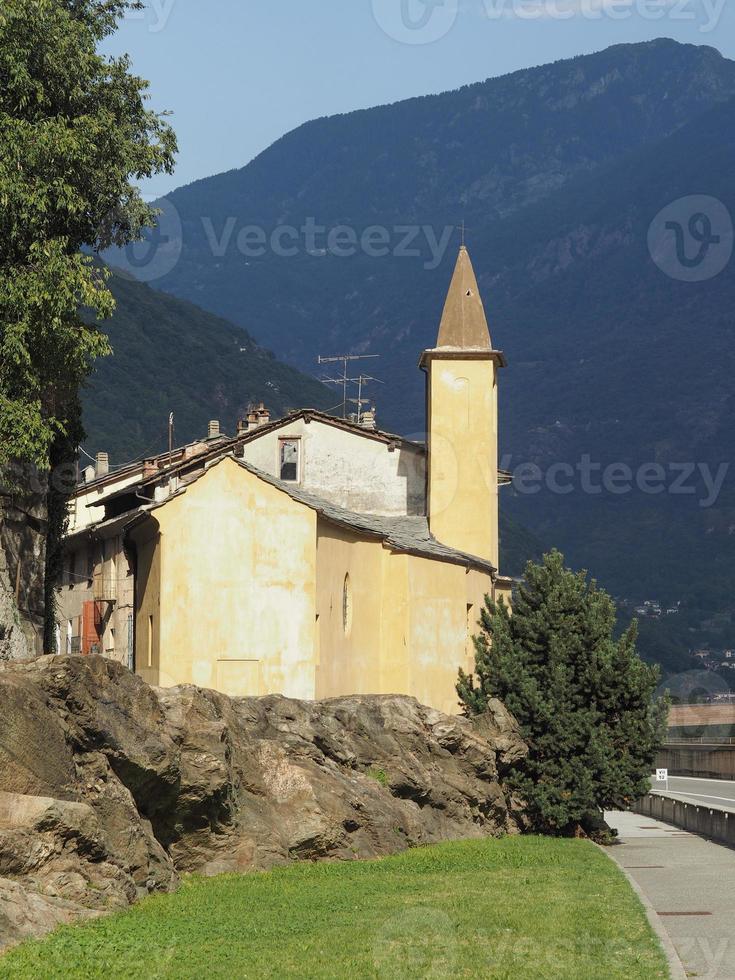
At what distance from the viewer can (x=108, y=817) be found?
2145cm

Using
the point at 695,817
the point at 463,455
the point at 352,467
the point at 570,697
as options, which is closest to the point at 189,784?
the point at 570,697

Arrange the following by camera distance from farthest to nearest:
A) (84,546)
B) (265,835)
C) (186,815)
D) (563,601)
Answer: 1. (84,546)
2. (563,601)
3. (265,835)
4. (186,815)

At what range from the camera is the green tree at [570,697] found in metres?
40.1

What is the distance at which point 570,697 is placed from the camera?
41.0m

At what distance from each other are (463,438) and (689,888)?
97.2ft

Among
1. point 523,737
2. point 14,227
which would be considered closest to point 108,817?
point 14,227

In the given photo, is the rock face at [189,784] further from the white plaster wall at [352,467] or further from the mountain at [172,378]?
the mountain at [172,378]

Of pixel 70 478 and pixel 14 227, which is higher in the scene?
pixel 14 227

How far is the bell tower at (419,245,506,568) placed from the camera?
5394 centimetres

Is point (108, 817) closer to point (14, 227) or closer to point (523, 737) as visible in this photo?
point (14, 227)

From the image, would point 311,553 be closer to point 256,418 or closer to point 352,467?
point 352,467

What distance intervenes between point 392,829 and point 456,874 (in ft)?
11.9

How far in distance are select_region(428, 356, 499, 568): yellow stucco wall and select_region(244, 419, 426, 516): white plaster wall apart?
3.31ft

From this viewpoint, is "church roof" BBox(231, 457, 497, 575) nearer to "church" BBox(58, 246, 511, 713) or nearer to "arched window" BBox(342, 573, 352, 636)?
"church" BBox(58, 246, 511, 713)
